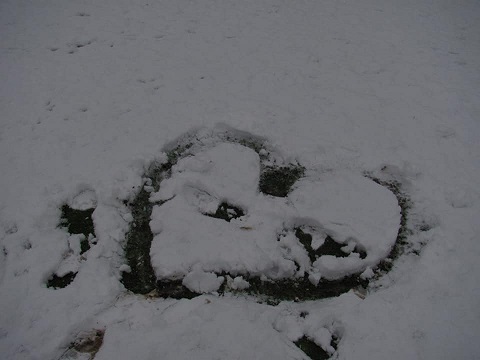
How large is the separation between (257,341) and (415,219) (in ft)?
6.10

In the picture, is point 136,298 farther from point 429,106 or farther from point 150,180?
point 429,106

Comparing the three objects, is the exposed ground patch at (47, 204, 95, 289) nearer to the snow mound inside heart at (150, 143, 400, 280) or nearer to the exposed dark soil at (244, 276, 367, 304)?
the snow mound inside heart at (150, 143, 400, 280)

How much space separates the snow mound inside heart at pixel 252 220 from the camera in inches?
105

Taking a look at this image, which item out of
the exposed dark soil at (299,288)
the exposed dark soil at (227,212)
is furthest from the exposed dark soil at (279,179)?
the exposed dark soil at (299,288)

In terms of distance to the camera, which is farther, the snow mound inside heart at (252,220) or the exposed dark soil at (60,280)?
the snow mound inside heart at (252,220)

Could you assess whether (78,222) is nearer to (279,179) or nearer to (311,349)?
(279,179)

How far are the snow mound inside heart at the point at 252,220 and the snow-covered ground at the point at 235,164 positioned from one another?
0.06 ft

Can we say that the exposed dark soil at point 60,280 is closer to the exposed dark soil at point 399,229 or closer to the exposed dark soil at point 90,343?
the exposed dark soil at point 90,343

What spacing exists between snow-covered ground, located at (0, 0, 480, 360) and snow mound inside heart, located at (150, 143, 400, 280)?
0.7 inches

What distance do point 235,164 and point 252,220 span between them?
28.5 inches

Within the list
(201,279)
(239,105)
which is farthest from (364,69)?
(201,279)

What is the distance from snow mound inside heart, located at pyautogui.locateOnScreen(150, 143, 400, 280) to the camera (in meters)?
2.67

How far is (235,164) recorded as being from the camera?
11.3 ft

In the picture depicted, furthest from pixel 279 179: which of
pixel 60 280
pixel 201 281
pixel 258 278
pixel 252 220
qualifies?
pixel 60 280
